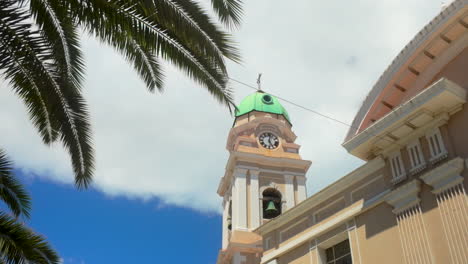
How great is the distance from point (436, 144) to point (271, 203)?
48.7 feet

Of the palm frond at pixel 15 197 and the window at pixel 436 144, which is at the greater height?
the window at pixel 436 144

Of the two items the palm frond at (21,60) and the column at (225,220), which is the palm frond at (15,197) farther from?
the column at (225,220)

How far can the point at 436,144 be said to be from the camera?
11219 mm

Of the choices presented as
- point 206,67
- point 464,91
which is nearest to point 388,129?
point 464,91

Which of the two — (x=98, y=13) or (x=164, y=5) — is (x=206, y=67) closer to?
(x=164, y=5)

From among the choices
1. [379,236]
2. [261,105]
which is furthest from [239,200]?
[379,236]

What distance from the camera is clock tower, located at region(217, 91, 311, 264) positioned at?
78.9 ft

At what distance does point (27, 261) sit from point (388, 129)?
26.8ft

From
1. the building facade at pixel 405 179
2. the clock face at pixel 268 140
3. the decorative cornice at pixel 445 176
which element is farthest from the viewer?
the clock face at pixel 268 140

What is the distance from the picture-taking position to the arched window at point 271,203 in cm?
2539

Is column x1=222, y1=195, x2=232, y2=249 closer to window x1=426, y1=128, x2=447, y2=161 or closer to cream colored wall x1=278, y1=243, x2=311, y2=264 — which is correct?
cream colored wall x1=278, y1=243, x2=311, y2=264

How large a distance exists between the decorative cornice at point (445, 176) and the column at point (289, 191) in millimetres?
14849

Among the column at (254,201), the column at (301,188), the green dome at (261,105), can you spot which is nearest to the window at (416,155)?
the column at (254,201)

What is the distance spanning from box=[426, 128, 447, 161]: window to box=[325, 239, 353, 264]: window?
349cm
